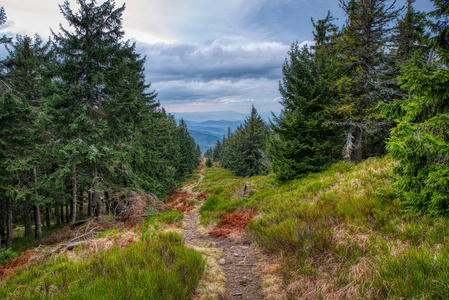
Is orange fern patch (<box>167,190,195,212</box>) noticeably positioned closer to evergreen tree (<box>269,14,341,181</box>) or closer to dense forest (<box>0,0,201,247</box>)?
dense forest (<box>0,0,201,247</box>)

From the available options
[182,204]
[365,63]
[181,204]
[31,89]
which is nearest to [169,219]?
[182,204]

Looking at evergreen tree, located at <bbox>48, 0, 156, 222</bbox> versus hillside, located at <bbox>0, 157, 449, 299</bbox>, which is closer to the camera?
hillside, located at <bbox>0, 157, 449, 299</bbox>

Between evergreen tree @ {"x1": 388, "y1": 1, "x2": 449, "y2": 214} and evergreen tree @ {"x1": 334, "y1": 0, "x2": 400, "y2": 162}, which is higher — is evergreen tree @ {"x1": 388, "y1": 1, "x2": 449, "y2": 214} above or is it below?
below

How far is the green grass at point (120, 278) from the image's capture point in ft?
10.7

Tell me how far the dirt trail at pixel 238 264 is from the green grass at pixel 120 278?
2.71 ft

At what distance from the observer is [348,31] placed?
13594 mm

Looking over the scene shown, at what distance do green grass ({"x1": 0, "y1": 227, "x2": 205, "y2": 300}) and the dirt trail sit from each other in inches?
32.6

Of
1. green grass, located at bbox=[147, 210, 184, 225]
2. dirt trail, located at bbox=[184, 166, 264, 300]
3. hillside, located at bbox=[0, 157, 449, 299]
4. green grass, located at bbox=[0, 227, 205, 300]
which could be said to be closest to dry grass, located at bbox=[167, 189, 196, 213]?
green grass, located at bbox=[147, 210, 184, 225]

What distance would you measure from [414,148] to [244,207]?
307 inches

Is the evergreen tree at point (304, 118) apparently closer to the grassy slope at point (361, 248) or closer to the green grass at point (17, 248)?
the grassy slope at point (361, 248)

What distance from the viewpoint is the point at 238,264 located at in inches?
210

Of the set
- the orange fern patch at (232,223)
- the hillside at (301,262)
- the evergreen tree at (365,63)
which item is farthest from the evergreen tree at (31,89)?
the evergreen tree at (365,63)

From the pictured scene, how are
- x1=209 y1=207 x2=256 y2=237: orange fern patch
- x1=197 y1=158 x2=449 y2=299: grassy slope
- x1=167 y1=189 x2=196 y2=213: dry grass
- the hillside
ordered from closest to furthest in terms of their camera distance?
x1=197 y1=158 x2=449 y2=299: grassy slope
the hillside
x1=209 y1=207 x2=256 y2=237: orange fern patch
x1=167 y1=189 x2=196 y2=213: dry grass

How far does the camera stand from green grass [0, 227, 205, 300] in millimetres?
3275
